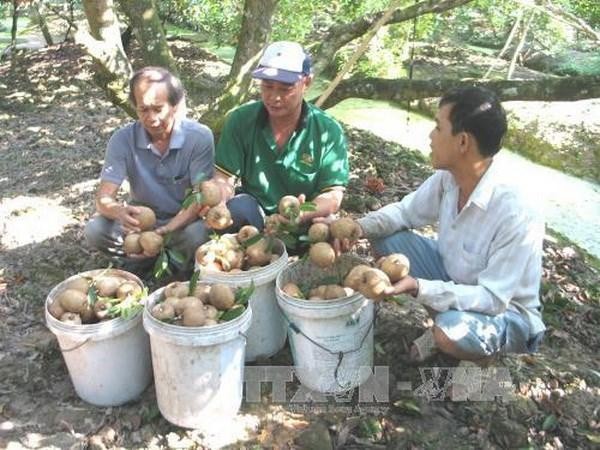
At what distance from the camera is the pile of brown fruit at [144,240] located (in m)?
2.83

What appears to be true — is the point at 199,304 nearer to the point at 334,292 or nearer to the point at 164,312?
the point at 164,312

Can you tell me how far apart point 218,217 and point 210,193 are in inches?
4.8

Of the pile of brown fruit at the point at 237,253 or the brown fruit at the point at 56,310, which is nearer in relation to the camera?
the brown fruit at the point at 56,310

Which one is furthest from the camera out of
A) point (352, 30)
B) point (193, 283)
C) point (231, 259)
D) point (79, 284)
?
point (352, 30)

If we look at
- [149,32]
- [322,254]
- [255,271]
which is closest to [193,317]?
[255,271]

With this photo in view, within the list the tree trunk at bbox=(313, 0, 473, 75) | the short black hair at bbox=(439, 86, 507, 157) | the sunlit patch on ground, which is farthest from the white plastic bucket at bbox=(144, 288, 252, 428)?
the tree trunk at bbox=(313, 0, 473, 75)

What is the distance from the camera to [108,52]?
417 cm

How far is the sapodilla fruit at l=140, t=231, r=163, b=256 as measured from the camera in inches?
111

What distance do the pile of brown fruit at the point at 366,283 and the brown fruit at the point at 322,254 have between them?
10 cm

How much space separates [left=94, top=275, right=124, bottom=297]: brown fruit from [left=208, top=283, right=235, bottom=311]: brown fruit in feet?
1.46

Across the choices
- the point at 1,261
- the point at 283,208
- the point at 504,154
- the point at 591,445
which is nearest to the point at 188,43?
the point at 504,154

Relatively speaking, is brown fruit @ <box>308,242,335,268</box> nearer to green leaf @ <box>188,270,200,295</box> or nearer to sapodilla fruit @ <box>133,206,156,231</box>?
green leaf @ <box>188,270,200,295</box>

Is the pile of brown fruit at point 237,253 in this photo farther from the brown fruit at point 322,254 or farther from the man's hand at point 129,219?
the man's hand at point 129,219

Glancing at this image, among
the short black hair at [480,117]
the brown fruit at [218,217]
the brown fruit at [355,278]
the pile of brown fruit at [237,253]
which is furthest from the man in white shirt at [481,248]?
the brown fruit at [218,217]
